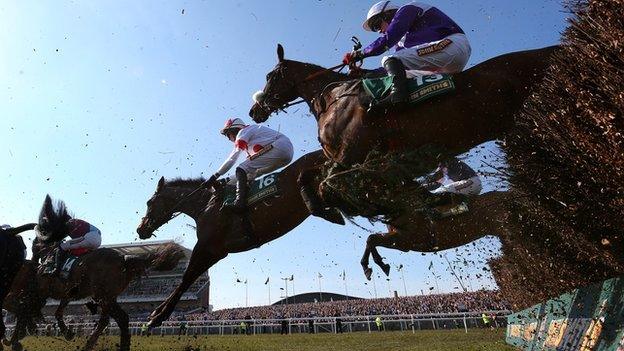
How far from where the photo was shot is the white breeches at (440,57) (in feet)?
13.5

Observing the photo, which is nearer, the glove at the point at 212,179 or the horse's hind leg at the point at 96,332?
the glove at the point at 212,179

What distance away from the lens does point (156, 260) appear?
8914 millimetres

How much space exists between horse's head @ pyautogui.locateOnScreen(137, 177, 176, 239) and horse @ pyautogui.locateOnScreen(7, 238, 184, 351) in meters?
1.55

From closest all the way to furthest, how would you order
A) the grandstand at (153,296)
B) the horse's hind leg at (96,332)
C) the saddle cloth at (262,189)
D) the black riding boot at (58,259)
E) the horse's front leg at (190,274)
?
the saddle cloth at (262,189), the horse's front leg at (190,274), the horse's hind leg at (96,332), the black riding boot at (58,259), the grandstand at (153,296)

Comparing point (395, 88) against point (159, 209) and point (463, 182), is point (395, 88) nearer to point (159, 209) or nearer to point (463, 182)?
point (463, 182)

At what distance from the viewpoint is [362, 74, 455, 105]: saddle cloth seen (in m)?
3.79

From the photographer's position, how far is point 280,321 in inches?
820

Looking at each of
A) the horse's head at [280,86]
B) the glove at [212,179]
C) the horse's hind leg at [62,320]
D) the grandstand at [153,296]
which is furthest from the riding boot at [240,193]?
the grandstand at [153,296]

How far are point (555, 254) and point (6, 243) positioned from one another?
21.9 ft

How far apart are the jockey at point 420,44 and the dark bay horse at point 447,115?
0.24 m

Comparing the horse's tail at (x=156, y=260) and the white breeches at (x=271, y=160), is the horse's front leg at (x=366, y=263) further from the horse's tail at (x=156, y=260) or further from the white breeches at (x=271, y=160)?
the horse's tail at (x=156, y=260)

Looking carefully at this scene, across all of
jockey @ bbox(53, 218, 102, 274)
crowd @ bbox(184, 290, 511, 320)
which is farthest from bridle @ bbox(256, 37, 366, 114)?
crowd @ bbox(184, 290, 511, 320)

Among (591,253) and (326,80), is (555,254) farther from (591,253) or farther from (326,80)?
(326,80)

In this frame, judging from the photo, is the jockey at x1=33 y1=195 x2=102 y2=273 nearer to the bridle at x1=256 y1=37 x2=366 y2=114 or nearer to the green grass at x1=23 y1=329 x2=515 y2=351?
the green grass at x1=23 y1=329 x2=515 y2=351
